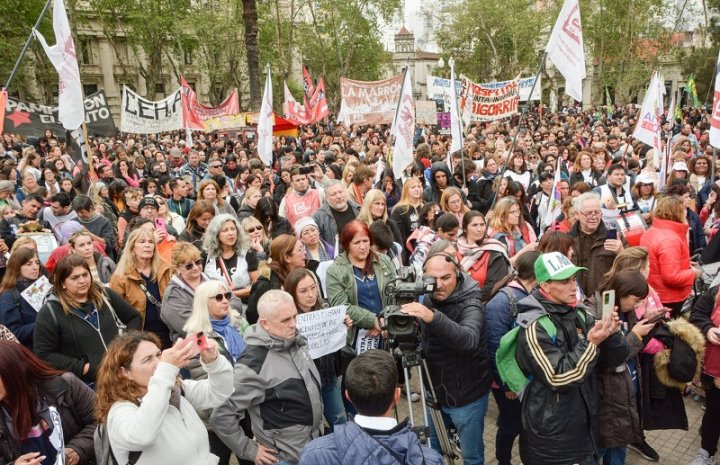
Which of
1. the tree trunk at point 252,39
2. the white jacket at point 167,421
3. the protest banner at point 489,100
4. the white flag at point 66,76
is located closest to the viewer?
the white jacket at point 167,421

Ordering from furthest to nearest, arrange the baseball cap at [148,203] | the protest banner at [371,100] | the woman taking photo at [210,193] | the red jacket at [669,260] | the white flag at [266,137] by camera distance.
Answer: the protest banner at [371,100]
the white flag at [266,137]
the woman taking photo at [210,193]
the baseball cap at [148,203]
the red jacket at [669,260]

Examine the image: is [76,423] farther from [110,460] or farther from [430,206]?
[430,206]

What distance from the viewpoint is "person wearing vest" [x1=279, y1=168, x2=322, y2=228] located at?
24.2 feet

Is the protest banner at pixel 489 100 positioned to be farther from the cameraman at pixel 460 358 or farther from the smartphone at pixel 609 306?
the smartphone at pixel 609 306

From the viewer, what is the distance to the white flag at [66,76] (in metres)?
7.69

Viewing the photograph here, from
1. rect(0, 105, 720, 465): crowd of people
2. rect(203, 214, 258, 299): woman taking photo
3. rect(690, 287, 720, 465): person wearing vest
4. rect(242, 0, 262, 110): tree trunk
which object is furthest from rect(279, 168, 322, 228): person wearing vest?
rect(242, 0, 262, 110): tree trunk

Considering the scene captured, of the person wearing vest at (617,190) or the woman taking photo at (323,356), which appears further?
the person wearing vest at (617,190)

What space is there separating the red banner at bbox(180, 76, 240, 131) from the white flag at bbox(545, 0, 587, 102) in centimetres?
1045

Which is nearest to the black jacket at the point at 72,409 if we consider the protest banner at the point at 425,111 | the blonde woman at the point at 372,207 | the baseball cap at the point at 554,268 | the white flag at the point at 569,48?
the baseball cap at the point at 554,268

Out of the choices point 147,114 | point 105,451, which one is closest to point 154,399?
point 105,451

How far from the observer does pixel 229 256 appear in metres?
5.16

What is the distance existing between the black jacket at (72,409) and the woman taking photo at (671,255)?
4367 millimetres

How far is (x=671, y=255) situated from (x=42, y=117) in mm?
9686

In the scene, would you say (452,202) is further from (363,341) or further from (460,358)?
(460,358)
